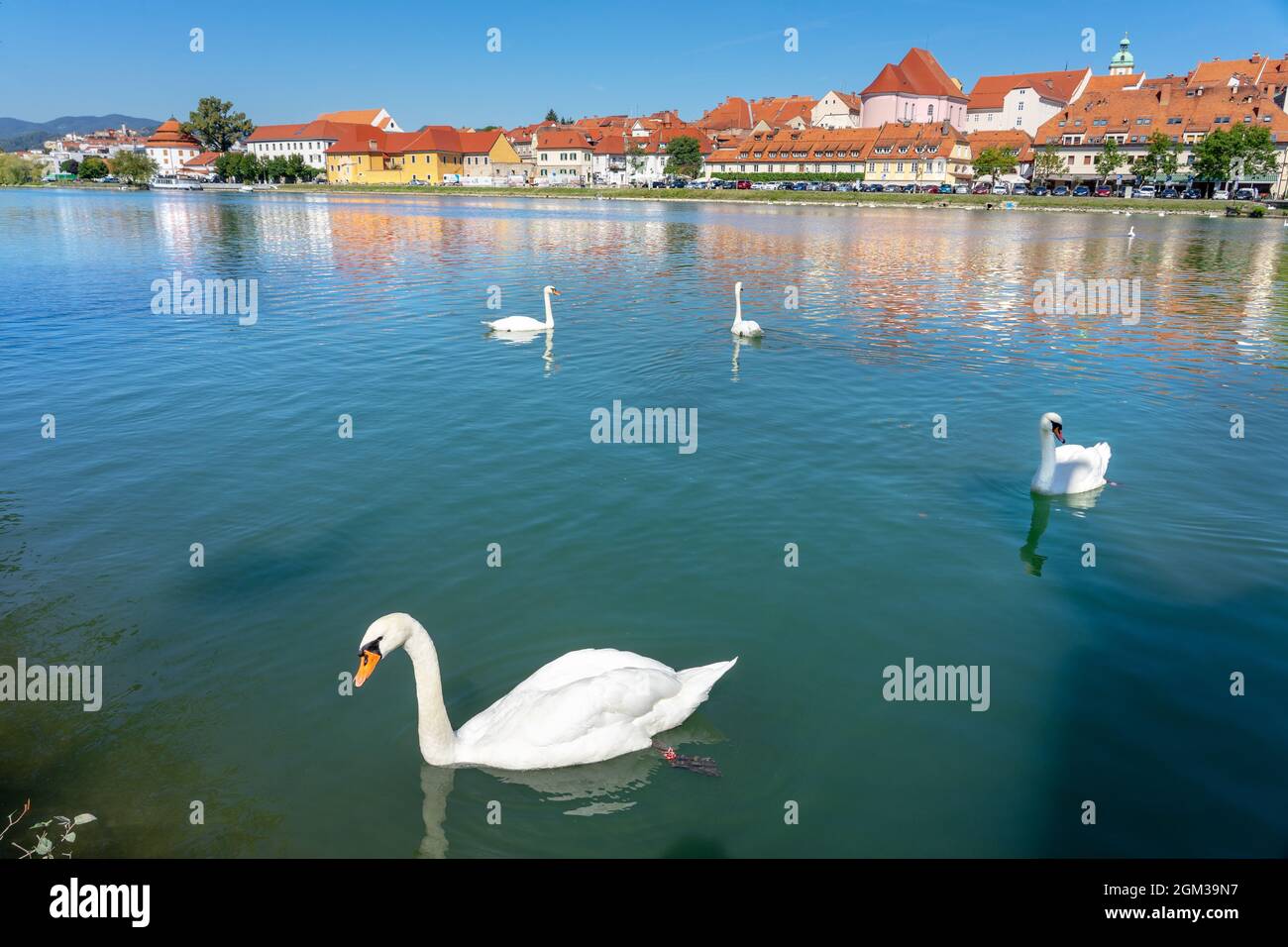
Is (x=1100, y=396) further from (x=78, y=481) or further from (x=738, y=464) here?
(x=78, y=481)

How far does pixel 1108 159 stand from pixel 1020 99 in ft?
186

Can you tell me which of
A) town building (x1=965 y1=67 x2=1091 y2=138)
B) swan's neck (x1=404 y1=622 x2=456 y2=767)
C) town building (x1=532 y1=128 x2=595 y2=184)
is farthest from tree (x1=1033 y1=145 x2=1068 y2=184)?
swan's neck (x1=404 y1=622 x2=456 y2=767)

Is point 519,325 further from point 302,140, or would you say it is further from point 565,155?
point 302,140

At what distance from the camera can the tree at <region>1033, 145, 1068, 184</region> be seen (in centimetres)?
11844

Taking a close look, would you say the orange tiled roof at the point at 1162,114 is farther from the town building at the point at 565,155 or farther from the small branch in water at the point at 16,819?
the small branch in water at the point at 16,819

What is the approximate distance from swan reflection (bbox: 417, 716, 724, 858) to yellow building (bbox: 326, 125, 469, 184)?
176659mm

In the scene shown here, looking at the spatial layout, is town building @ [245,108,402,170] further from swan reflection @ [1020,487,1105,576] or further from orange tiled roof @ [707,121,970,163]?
swan reflection @ [1020,487,1105,576]

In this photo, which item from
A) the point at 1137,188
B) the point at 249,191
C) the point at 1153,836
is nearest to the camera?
the point at 1153,836

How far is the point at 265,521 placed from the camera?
10.9 metres

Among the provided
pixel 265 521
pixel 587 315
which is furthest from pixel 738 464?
pixel 587 315

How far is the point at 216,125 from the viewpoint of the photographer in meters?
192

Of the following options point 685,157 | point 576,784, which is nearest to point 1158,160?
point 685,157

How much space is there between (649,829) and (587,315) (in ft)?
72.2
